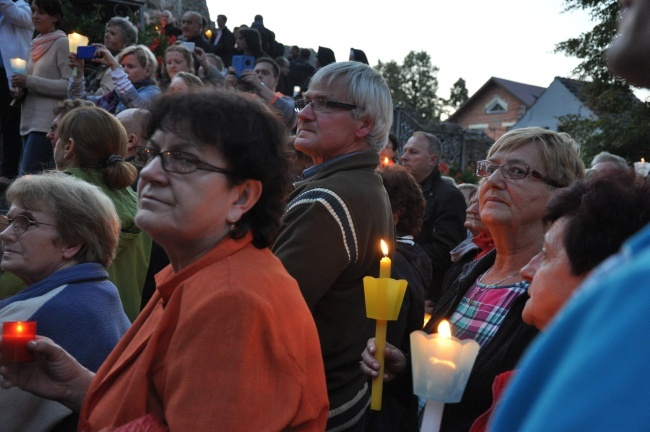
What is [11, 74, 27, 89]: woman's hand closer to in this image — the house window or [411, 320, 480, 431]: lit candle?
[411, 320, 480, 431]: lit candle

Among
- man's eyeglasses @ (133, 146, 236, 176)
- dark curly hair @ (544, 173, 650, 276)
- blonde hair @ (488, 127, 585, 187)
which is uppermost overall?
dark curly hair @ (544, 173, 650, 276)

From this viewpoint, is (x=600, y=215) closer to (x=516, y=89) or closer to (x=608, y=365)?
(x=608, y=365)

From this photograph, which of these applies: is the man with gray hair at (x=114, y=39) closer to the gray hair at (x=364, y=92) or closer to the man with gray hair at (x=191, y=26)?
the man with gray hair at (x=191, y=26)

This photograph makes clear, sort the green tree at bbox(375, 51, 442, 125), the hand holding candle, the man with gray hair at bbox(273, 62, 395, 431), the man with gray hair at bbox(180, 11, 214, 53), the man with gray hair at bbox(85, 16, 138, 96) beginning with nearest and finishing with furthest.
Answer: the hand holding candle
the man with gray hair at bbox(273, 62, 395, 431)
the man with gray hair at bbox(85, 16, 138, 96)
the man with gray hair at bbox(180, 11, 214, 53)
the green tree at bbox(375, 51, 442, 125)

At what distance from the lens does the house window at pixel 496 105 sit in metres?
66.7

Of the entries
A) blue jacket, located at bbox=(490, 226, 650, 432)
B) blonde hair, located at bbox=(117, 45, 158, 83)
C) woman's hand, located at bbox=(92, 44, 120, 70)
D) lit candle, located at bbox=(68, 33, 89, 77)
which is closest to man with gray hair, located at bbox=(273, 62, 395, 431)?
blue jacket, located at bbox=(490, 226, 650, 432)

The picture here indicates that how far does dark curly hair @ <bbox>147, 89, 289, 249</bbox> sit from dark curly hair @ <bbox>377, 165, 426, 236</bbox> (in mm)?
2799

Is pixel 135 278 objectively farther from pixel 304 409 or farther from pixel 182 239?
pixel 304 409

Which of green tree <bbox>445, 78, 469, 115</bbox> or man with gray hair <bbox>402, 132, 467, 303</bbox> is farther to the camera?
green tree <bbox>445, 78, 469, 115</bbox>

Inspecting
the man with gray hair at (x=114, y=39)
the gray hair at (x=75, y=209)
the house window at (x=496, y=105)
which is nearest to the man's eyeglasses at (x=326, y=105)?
the gray hair at (x=75, y=209)

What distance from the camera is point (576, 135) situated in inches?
954

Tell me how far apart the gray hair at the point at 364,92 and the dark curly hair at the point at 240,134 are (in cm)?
135

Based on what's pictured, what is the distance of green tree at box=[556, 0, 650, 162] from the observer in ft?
75.8

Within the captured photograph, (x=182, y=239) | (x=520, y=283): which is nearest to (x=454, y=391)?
(x=182, y=239)
